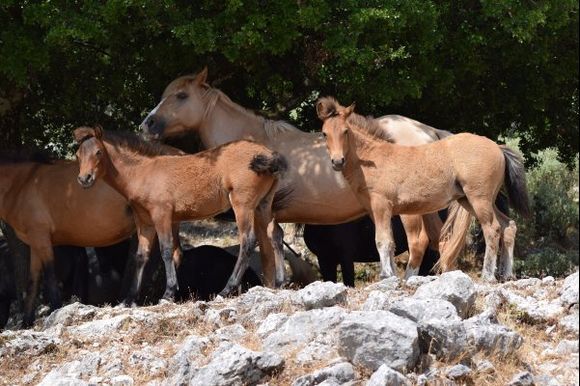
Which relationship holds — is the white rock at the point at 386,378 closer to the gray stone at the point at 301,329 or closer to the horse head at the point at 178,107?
the gray stone at the point at 301,329

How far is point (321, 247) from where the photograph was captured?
49.3 feet

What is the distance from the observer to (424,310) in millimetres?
9055

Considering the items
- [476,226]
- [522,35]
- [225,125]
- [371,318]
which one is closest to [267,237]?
[225,125]

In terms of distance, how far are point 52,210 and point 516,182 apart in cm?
481

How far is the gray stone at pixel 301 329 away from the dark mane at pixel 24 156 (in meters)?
4.68

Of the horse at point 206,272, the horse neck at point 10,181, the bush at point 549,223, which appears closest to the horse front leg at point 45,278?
the horse neck at point 10,181

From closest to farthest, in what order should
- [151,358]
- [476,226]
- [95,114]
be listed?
[151,358] < [95,114] < [476,226]

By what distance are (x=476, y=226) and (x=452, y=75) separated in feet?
15.4

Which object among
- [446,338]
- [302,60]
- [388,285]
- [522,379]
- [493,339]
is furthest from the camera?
[302,60]

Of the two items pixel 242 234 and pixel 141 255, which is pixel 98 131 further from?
pixel 242 234

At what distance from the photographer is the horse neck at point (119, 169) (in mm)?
12422

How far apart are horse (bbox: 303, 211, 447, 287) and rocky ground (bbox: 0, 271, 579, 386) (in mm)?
3745

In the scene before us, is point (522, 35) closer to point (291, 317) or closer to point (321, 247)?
point (321, 247)

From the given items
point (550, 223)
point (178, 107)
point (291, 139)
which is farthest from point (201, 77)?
point (550, 223)
